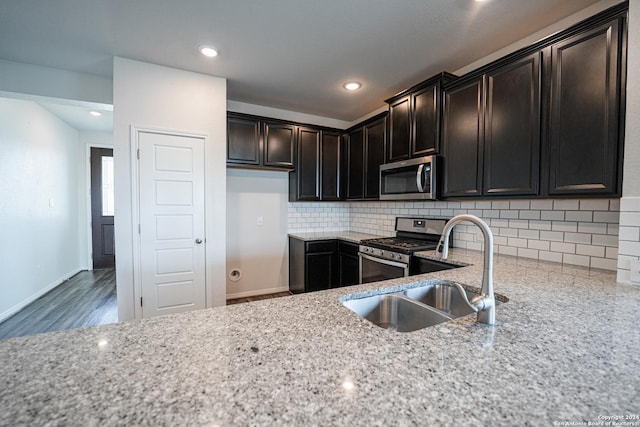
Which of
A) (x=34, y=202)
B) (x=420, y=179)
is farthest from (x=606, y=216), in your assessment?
(x=34, y=202)

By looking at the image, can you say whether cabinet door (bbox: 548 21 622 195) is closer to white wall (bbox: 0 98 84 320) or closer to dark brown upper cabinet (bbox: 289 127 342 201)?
dark brown upper cabinet (bbox: 289 127 342 201)

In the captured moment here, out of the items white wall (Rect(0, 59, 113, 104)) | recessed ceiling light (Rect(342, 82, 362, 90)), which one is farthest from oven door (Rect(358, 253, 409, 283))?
white wall (Rect(0, 59, 113, 104))

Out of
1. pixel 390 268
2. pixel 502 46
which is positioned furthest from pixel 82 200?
pixel 502 46

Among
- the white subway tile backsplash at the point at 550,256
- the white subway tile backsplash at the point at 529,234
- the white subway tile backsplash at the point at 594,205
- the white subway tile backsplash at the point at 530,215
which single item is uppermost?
the white subway tile backsplash at the point at 594,205

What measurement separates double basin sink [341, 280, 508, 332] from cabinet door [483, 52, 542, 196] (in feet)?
3.13

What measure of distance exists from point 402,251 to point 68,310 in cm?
394

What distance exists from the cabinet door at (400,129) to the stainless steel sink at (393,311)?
1747 mm

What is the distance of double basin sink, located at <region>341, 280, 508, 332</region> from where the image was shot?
1.19 metres

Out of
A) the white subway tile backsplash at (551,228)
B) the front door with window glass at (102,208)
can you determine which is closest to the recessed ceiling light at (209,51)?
the white subway tile backsplash at (551,228)

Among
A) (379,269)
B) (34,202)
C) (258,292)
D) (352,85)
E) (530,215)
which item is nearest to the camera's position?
(530,215)

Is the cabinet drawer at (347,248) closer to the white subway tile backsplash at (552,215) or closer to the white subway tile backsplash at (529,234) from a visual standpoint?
the white subway tile backsplash at (529,234)

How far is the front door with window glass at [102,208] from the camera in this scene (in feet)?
16.4

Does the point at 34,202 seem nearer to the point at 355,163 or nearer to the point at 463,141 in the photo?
the point at 355,163

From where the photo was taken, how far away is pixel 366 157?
3303 millimetres
